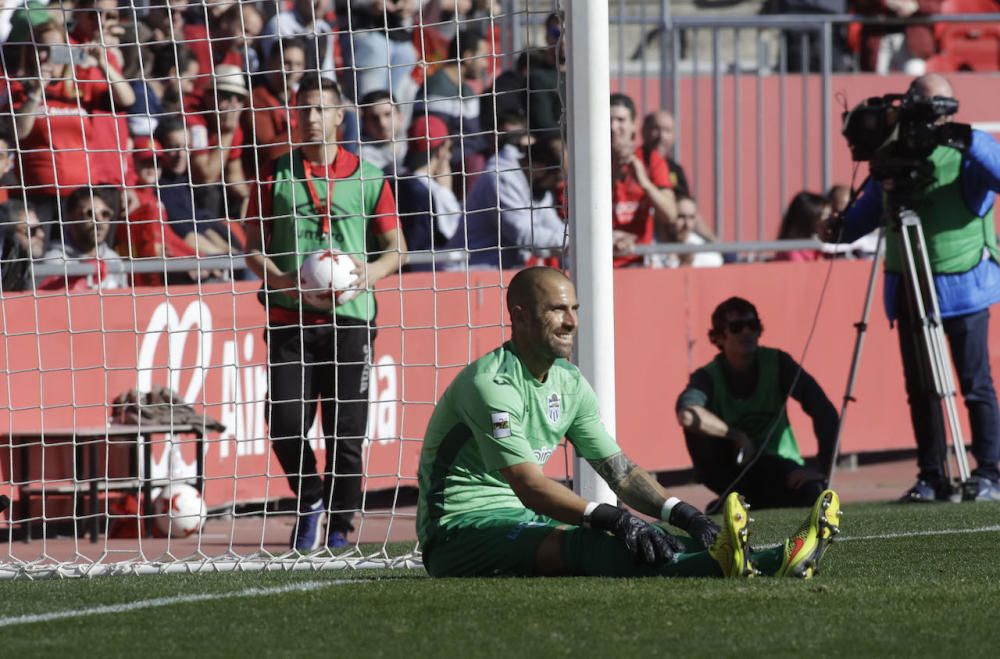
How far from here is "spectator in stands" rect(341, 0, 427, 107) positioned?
43.9 feet

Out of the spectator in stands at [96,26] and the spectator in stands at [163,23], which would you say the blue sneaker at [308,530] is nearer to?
the spectator in stands at [96,26]

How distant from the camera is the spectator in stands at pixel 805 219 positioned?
1340 cm

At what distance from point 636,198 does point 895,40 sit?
4557 mm

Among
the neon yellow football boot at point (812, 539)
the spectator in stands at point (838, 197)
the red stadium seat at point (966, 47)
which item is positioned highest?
the red stadium seat at point (966, 47)

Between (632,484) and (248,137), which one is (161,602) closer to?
(632,484)

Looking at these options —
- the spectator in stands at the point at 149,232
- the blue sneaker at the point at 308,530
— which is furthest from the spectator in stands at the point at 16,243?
the blue sneaker at the point at 308,530

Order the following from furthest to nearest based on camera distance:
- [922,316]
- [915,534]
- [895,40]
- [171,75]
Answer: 1. [895,40]
2. [171,75]
3. [922,316]
4. [915,534]

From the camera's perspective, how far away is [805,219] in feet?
44.1

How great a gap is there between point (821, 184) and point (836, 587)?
30.6 ft

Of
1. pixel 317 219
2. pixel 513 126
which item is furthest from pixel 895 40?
pixel 317 219

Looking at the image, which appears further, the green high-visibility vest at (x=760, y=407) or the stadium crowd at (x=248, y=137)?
the green high-visibility vest at (x=760, y=407)

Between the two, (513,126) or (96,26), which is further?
(513,126)

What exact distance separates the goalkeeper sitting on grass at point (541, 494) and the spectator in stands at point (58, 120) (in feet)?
11.9

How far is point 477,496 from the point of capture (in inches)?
249
